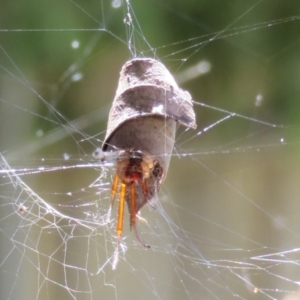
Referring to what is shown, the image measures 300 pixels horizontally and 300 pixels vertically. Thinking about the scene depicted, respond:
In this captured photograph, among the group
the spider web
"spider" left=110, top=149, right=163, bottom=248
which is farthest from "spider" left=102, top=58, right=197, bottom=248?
the spider web

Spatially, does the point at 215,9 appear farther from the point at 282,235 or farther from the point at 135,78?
the point at 135,78

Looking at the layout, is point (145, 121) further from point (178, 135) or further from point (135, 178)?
point (178, 135)

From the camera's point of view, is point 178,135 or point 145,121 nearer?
point 145,121

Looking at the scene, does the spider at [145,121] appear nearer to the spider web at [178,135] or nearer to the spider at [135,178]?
the spider at [135,178]

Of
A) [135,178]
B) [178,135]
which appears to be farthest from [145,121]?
[178,135]

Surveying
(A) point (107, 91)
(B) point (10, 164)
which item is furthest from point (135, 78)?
(A) point (107, 91)

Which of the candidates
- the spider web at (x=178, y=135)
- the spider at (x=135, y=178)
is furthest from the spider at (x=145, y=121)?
the spider web at (x=178, y=135)

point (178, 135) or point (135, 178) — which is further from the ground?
point (178, 135)
